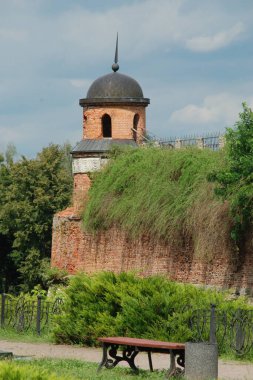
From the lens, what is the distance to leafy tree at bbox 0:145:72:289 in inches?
1839

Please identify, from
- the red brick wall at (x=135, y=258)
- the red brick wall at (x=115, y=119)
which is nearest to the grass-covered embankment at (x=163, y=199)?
the red brick wall at (x=135, y=258)

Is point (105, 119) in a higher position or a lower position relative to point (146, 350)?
higher

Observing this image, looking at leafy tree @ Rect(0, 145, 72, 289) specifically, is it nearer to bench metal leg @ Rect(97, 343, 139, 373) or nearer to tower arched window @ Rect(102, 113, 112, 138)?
tower arched window @ Rect(102, 113, 112, 138)

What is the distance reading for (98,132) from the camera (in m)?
35.7

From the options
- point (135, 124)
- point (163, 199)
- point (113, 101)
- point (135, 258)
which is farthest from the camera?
point (135, 124)

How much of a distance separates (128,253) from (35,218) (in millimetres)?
15160

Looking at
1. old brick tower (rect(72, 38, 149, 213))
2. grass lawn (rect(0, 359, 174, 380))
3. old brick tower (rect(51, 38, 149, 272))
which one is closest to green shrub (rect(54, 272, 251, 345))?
grass lawn (rect(0, 359, 174, 380))

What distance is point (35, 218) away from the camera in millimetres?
46781

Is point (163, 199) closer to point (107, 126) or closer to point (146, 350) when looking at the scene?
point (107, 126)

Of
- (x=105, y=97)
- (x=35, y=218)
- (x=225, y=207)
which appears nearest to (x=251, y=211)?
(x=225, y=207)

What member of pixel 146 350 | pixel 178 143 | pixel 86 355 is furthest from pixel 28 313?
pixel 178 143

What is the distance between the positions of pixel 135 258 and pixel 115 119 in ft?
18.8

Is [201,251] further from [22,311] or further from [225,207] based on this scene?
[22,311]

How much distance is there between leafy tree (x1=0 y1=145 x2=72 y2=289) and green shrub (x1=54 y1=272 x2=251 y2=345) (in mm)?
25484
